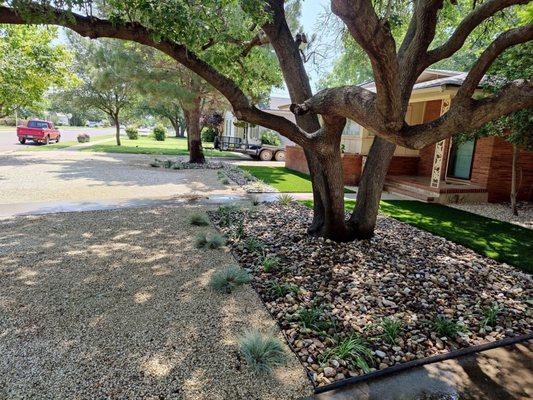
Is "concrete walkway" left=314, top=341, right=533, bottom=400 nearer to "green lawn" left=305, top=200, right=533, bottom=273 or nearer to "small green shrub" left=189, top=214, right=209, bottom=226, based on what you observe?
"green lawn" left=305, top=200, right=533, bottom=273

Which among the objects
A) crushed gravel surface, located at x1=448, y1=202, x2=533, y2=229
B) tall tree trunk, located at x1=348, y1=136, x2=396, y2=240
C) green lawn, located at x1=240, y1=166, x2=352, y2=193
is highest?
tall tree trunk, located at x1=348, y1=136, x2=396, y2=240

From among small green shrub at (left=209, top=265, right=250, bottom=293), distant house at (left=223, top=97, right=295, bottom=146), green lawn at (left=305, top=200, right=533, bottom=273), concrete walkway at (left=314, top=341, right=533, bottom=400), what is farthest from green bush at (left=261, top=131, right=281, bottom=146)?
concrete walkway at (left=314, top=341, right=533, bottom=400)

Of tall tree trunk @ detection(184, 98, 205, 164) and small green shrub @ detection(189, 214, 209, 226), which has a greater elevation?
tall tree trunk @ detection(184, 98, 205, 164)

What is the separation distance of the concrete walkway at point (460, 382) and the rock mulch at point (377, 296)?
145 millimetres

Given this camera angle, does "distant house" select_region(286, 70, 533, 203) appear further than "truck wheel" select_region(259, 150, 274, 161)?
No

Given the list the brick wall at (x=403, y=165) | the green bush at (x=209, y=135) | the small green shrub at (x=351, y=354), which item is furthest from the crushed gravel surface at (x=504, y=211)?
the green bush at (x=209, y=135)

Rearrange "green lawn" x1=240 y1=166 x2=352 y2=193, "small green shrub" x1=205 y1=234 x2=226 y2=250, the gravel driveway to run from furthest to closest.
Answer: "green lawn" x1=240 y1=166 x2=352 y2=193, the gravel driveway, "small green shrub" x1=205 y1=234 x2=226 y2=250

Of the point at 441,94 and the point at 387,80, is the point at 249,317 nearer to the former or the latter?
the point at 387,80

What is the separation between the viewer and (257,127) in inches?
966

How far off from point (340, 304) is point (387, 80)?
2.27 m

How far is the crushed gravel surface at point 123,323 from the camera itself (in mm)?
2420

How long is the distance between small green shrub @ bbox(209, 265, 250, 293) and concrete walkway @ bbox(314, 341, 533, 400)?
1.73m

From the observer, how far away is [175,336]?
299 cm

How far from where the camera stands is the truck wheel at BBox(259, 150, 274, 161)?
20.7 metres
